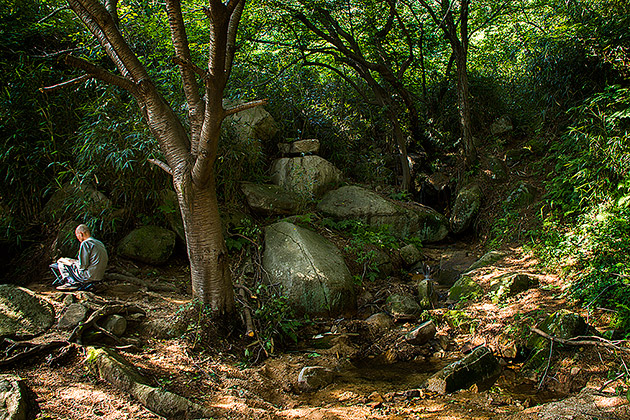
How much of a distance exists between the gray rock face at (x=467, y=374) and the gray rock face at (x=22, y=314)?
3.41 metres

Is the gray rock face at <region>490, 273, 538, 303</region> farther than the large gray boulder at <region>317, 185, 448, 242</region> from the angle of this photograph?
No

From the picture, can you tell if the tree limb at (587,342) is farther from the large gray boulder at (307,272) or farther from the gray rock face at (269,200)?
the gray rock face at (269,200)

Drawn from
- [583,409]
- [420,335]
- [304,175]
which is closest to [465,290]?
[420,335]

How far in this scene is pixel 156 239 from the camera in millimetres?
5457

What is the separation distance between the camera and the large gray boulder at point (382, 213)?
736 cm

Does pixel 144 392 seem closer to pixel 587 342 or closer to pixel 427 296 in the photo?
pixel 587 342

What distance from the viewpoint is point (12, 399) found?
2322 millimetres

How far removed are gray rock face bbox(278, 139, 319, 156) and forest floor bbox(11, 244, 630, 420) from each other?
3.97 m

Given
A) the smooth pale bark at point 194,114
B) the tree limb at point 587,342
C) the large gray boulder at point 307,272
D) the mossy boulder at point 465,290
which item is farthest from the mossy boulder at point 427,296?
the smooth pale bark at point 194,114

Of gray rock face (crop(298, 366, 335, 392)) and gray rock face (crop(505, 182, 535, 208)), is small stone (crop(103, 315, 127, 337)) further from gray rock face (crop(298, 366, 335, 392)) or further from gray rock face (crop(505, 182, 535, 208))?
gray rock face (crop(505, 182, 535, 208))

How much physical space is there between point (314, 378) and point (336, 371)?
1.29 feet

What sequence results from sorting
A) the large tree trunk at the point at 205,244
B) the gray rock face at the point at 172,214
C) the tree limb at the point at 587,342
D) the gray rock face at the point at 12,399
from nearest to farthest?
the gray rock face at the point at 12,399
the tree limb at the point at 587,342
the large tree trunk at the point at 205,244
the gray rock face at the point at 172,214

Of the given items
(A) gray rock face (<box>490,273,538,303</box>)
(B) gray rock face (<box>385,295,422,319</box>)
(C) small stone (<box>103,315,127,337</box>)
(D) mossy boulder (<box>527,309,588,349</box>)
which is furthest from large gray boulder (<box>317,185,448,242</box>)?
(C) small stone (<box>103,315,127,337</box>)

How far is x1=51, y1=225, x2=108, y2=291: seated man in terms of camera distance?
4.32m
